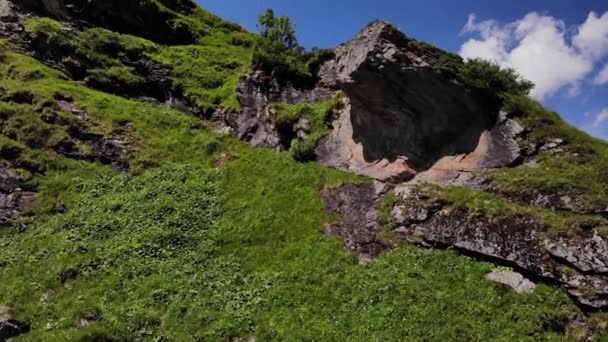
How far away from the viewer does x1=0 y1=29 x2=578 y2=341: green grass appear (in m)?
18.2

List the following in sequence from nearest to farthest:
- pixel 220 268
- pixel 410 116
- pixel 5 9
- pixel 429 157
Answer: pixel 220 268, pixel 429 157, pixel 410 116, pixel 5 9

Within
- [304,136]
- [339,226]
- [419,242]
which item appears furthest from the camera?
[304,136]

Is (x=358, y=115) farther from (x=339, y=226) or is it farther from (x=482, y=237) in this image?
(x=482, y=237)

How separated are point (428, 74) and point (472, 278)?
35.3 feet

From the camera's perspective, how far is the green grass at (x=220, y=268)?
18.2 m

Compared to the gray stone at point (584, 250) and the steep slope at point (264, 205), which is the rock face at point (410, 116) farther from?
the gray stone at point (584, 250)

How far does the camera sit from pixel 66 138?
2997 centimetres

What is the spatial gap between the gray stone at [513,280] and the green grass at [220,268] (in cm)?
31

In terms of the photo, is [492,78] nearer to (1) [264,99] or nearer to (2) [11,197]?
(1) [264,99]

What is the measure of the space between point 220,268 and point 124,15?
31483 mm

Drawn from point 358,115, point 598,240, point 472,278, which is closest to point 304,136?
point 358,115

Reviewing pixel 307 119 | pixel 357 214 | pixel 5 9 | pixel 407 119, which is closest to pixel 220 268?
pixel 357 214

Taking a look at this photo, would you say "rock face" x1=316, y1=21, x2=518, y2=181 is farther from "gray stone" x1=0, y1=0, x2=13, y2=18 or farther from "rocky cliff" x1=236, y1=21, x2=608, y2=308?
"gray stone" x1=0, y1=0, x2=13, y2=18

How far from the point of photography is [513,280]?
19.0m
